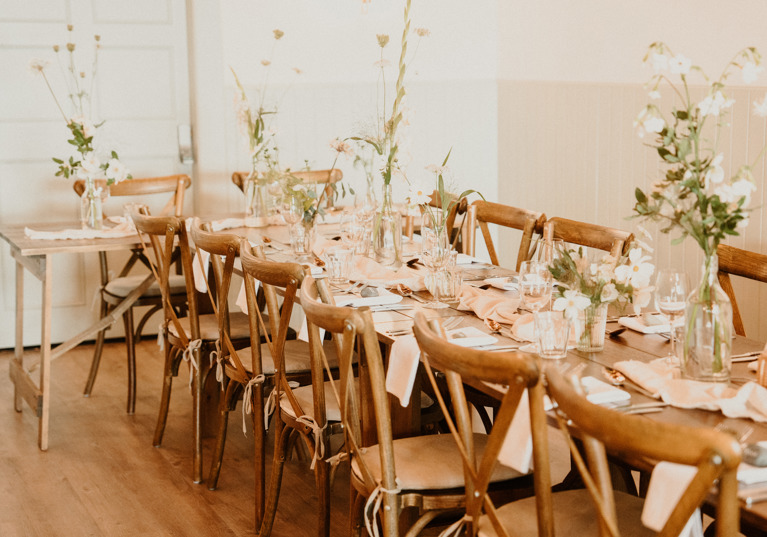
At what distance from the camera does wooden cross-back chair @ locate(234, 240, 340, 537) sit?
276 centimetres

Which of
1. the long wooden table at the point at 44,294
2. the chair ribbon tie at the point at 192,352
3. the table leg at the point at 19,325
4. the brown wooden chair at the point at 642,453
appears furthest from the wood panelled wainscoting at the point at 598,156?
the table leg at the point at 19,325

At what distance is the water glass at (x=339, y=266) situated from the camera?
3.35m

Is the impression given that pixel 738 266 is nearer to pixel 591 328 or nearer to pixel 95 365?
pixel 591 328

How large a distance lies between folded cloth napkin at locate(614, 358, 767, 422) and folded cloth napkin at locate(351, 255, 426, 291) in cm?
110

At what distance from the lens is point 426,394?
3307 millimetres

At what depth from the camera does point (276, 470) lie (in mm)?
3113

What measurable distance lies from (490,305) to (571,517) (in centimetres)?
90

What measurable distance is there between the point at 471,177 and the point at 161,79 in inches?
78.5

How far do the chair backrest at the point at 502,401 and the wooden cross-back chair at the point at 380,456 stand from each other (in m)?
0.19

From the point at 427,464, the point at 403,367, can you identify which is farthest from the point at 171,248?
the point at 427,464

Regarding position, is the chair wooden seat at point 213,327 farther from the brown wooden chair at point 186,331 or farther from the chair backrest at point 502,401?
the chair backrest at point 502,401

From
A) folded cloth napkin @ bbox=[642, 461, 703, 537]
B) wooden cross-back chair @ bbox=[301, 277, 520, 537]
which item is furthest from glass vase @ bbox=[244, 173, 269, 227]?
folded cloth napkin @ bbox=[642, 461, 703, 537]

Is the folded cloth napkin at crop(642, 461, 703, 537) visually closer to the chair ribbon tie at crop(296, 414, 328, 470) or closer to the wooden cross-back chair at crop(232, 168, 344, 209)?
the chair ribbon tie at crop(296, 414, 328, 470)

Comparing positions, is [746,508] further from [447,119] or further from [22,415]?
[447,119]
